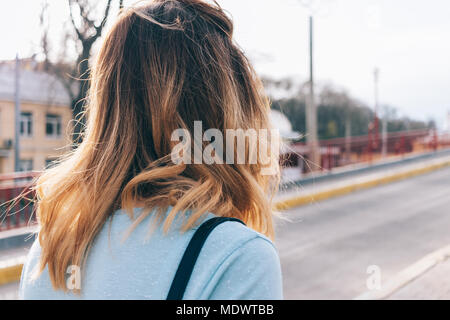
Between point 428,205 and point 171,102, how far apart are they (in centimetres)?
890

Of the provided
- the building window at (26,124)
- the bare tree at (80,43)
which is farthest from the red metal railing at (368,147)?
the bare tree at (80,43)

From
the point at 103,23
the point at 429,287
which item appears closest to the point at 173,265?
the point at 103,23

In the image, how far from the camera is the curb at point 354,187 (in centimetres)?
890

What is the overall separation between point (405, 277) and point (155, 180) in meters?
3.99

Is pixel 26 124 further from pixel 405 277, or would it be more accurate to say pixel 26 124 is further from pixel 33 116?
pixel 405 277

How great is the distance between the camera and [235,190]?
840mm

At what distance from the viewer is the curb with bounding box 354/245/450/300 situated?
381 centimetres

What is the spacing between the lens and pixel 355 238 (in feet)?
20.6

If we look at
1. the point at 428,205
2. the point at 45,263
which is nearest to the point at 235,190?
the point at 45,263

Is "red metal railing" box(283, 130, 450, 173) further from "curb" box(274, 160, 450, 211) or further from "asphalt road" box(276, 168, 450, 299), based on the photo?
"asphalt road" box(276, 168, 450, 299)

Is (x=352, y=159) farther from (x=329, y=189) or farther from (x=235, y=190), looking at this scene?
(x=235, y=190)

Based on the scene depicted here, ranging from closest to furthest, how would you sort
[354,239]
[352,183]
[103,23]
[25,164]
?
1. [103,23]
2. [25,164]
3. [354,239]
4. [352,183]

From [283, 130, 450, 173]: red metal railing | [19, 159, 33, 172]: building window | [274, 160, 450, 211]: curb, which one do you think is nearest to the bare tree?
[19, 159, 33, 172]: building window

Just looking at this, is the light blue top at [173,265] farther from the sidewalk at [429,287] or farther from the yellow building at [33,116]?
the sidewalk at [429,287]
